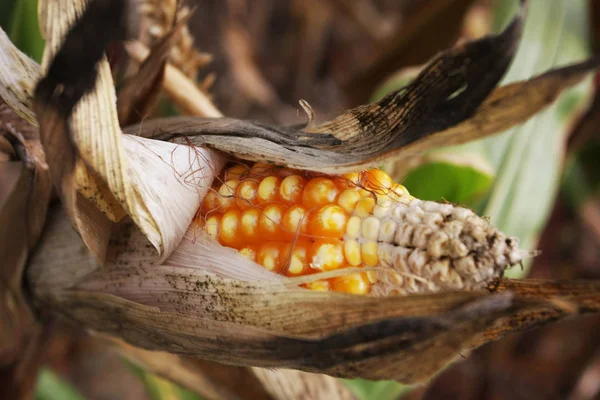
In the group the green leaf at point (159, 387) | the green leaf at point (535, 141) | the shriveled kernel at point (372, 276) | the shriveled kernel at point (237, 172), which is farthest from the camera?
the green leaf at point (159, 387)

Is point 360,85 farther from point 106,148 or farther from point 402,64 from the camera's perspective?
point 106,148

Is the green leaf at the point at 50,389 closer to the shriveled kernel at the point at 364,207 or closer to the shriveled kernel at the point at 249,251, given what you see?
the shriveled kernel at the point at 249,251

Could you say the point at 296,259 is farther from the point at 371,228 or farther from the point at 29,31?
the point at 29,31

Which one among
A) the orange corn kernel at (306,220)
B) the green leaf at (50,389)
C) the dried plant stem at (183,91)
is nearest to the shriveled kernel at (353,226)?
the orange corn kernel at (306,220)

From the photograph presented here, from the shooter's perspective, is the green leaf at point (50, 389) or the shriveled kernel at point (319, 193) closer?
the shriveled kernel at point (319, 193)

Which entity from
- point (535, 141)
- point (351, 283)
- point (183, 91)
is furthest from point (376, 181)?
point (535, 141)

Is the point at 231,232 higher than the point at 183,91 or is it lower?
lower

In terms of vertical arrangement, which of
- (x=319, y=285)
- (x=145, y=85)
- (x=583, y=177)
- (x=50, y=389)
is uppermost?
(x=583, y=177)

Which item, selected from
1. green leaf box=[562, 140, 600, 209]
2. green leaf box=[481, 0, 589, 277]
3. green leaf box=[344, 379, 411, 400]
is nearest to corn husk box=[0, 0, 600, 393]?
green leaf box=[344, 379, 411, 400]
